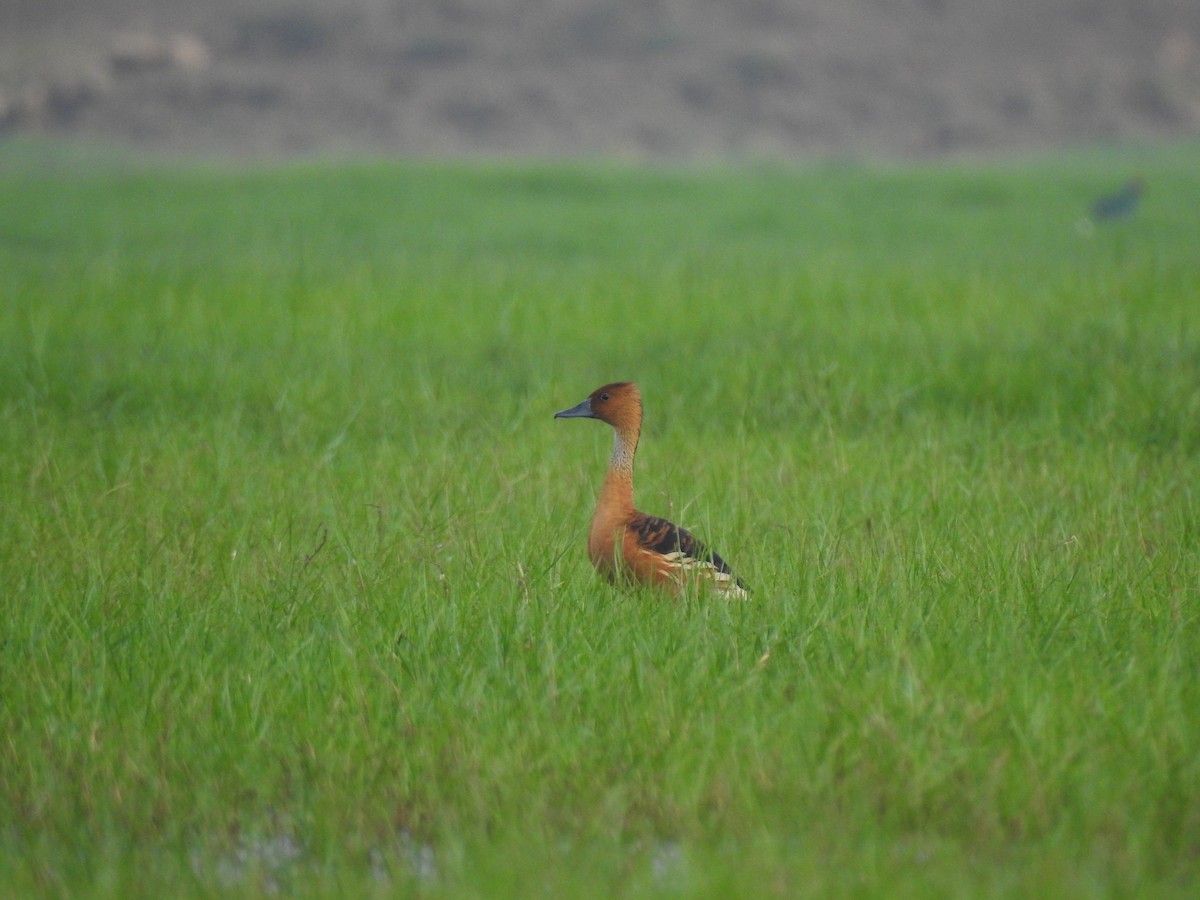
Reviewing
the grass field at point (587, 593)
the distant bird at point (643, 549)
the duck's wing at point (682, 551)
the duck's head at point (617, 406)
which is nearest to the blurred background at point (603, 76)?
the grass field at point (587, 593)

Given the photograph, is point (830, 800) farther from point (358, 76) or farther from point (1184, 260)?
point (358, 76)

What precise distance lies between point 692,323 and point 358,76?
98.1 ft

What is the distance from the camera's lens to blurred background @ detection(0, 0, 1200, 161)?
33812 millimetres

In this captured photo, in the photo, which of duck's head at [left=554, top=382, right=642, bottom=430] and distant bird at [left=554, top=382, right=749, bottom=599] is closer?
distant bird at [left=554, top=382, right=749, bottom=599]

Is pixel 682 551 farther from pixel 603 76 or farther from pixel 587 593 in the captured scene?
pixel 603 76

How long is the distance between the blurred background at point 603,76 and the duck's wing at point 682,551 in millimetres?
28202

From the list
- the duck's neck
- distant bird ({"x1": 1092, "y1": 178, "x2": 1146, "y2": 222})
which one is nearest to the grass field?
the duck's neck

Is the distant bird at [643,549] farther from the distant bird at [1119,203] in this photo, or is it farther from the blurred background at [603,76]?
the blurred background at [603,76]

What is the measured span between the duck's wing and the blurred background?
2820 centimetres

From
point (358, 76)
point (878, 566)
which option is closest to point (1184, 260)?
point (878, 566)

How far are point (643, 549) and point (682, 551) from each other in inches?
4.7

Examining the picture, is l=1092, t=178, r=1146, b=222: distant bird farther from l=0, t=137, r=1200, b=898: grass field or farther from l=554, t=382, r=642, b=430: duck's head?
l=554, t=382, r=642, b=430: duck's head

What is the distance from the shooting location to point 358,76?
120 feet

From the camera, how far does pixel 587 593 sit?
4.23 m
